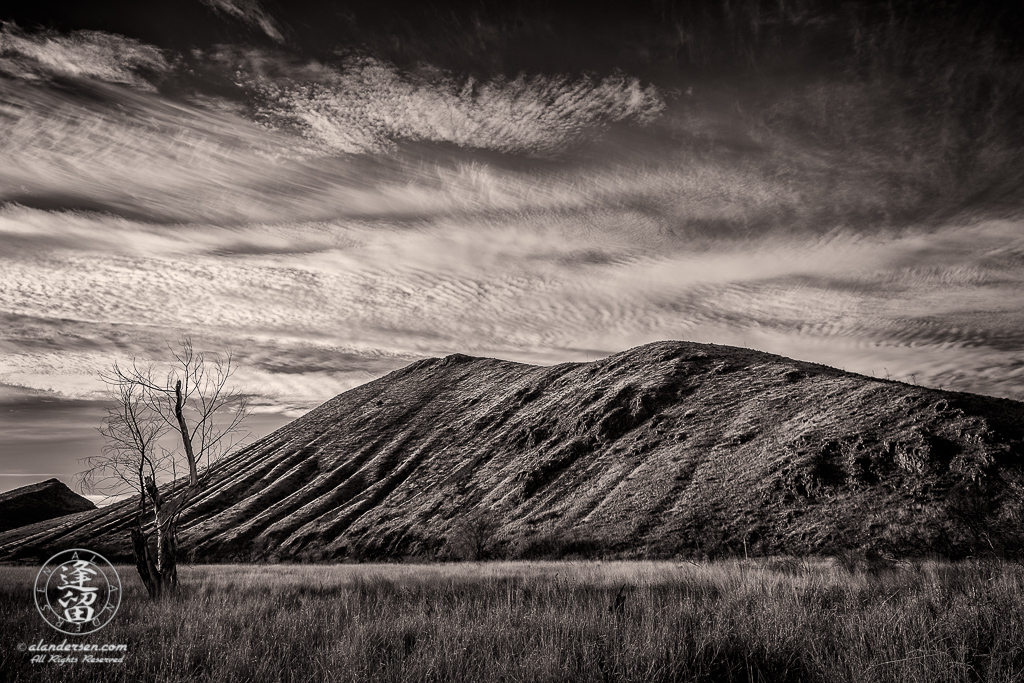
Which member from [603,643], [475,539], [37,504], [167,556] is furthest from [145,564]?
[37,504]

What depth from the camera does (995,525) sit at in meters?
21.6

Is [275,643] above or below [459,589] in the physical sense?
above

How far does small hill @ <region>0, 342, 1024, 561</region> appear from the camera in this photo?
25.8 meters

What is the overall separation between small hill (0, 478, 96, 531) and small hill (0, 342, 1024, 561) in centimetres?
2156

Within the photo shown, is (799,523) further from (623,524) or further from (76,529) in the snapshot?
(76,529)

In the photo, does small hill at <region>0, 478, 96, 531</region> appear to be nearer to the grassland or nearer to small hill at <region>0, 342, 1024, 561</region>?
small hill at <region>0, 342, 1024, 561</region>

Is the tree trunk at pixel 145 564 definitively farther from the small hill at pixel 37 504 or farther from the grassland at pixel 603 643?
the small hill at pixel 37 504

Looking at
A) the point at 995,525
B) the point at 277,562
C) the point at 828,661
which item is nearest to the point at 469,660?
the point at 828,661

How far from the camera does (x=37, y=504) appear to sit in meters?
85.2

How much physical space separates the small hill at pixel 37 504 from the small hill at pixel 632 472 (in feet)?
70.7

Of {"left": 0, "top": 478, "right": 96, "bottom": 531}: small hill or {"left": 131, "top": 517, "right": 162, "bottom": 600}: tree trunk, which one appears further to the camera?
{"left": 0, "top": 478, "right": 96, "bottom": 531}: small hill

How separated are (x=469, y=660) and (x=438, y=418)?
193 ft

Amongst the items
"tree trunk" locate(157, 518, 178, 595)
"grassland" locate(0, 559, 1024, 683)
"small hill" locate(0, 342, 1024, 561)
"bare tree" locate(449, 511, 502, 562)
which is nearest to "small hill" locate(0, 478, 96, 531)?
"small hill" locate(0, 342, 1024, 561)

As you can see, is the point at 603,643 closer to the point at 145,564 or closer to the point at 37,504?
the point at 145,564
